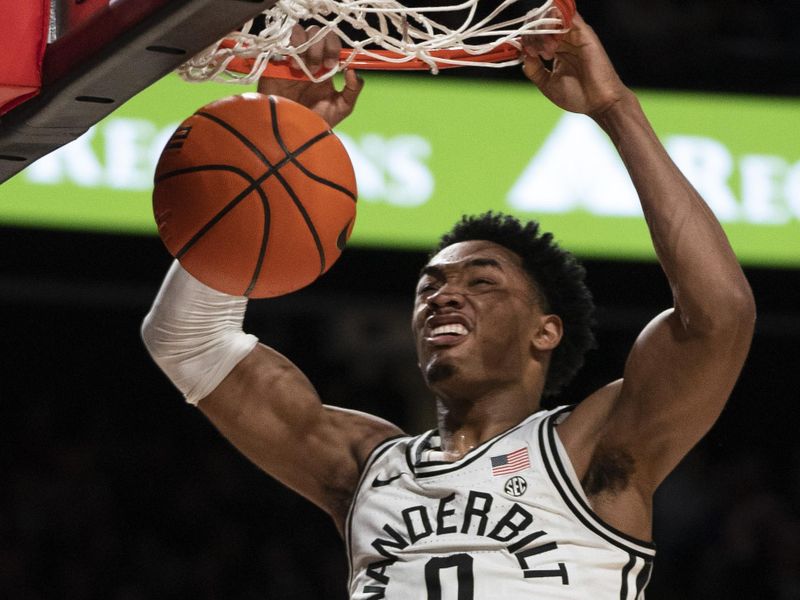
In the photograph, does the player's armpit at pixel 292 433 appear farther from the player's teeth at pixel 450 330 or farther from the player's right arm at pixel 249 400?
the player's teeth at pixel 450 330

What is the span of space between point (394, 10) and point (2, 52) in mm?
783

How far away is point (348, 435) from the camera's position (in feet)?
11.1

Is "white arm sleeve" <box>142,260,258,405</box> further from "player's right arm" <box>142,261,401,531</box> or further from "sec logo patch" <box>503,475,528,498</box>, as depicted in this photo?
"sec logo patch" <box>503,475,528,498</box>

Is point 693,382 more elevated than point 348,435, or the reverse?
point 693,382

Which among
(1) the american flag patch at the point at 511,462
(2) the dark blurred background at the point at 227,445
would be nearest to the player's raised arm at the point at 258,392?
(1) the american flag patch at the point at 511,462

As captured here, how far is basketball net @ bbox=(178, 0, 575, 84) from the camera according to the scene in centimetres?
278

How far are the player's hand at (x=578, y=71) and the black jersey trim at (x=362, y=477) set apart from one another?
3.01 feet

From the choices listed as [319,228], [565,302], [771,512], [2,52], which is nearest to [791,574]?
[771,512]

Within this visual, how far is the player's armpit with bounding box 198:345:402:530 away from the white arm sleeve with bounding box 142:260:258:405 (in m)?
0.04

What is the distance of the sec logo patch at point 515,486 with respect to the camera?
293 cm

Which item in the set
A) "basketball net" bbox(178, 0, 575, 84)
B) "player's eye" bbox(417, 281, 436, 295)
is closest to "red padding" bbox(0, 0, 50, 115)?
"basketball net" bbox(178, 0, 575, 84)

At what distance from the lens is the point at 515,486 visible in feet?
A: 9.66

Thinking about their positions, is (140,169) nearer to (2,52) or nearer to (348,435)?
(348,435)

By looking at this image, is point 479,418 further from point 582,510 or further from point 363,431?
point 582,510
